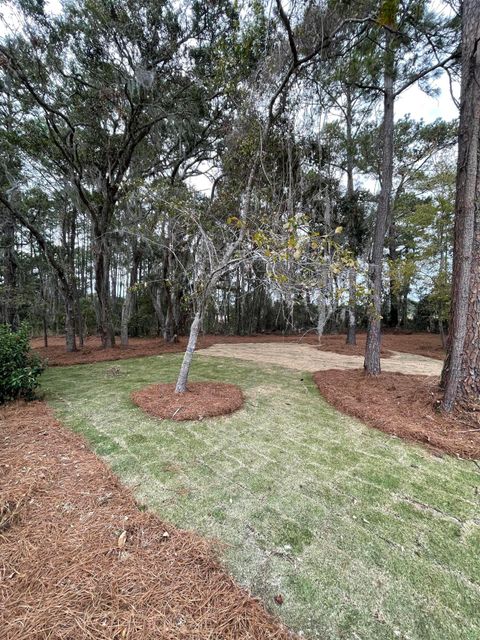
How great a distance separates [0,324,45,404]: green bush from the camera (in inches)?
126

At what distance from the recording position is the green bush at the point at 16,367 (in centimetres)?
321

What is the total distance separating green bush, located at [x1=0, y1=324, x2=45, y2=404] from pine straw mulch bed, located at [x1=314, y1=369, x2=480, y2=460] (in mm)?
4142

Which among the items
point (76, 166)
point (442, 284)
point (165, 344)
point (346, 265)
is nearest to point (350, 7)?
point (346, 265)

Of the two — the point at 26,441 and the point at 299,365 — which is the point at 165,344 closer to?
the point at 299,365

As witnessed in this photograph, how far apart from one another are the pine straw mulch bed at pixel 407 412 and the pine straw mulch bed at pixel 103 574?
2.33 metres

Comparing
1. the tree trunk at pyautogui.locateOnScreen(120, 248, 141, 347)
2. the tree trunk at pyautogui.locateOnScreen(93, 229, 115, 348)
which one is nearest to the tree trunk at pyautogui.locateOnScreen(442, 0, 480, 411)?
the tree trunk at pyautogui.locateOnScreen(93, 229, 115, 348)

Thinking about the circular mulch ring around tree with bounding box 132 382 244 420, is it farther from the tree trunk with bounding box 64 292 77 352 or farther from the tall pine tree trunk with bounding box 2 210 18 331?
the tall pine tree trunk with bounding box 2 210 18 331

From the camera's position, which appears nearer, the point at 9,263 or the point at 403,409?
the point at 403,409

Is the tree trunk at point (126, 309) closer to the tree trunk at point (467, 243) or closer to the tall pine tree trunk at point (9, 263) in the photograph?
the tall pine tree trunk at point (9, 263)

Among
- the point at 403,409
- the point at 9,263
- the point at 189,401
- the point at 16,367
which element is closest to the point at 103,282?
the point at 9,263

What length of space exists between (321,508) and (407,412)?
2073 mm

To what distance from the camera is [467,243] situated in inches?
113

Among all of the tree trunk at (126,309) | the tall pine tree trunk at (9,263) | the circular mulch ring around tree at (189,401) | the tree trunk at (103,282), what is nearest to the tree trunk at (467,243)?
the circular mulch ring around tree at (189,401)

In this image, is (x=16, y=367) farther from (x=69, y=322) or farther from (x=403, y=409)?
(x=69, y=322)
